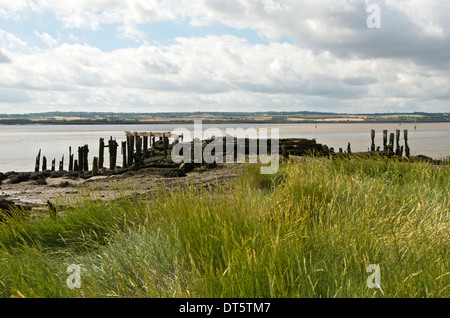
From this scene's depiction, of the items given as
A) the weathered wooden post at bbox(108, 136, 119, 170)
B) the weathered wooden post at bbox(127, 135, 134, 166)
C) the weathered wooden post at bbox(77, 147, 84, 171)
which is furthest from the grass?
the weathered wooden post at bbox(127, 135, 134, 166)

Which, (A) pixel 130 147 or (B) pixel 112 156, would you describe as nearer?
(B) pixel 112 156

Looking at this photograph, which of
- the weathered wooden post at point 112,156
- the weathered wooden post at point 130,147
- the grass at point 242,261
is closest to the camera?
the grass at point 242,261

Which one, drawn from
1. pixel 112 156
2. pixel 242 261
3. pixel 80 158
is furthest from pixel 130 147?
pixel 242 261

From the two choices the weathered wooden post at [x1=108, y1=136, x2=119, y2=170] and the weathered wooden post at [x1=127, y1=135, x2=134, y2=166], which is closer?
the weathered wooden post at [x1=108, y1=136, x2=119, y2=170]

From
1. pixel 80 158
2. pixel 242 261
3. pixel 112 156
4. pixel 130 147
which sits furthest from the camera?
pixel 130 147

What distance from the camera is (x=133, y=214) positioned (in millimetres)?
6062

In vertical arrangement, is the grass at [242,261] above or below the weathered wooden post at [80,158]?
above

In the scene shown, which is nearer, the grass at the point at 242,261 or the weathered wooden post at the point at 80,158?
the grass at the point at 242,261

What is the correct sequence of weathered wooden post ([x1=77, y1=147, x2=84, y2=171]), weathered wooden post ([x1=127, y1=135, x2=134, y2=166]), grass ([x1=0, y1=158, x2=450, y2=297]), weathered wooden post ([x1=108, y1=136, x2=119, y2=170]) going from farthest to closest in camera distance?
weathered wooden post ([x1=127, y1=135, x2=134, y2=166]), weathered wooden post ([x1=77, y1=147, x2=84, y2=171]), weathered wooden post ([x1=108, y1=136, x2=119, y2=170]), grass ([x1=0, y1=158, x2=450, y2=297])

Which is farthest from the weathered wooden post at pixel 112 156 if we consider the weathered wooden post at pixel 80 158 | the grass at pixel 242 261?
the grass at pixel 242 261

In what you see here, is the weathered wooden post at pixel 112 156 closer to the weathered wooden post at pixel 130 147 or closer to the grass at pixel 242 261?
the weathered wooden post at pixel 130 147

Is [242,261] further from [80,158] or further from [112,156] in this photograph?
[80,158]

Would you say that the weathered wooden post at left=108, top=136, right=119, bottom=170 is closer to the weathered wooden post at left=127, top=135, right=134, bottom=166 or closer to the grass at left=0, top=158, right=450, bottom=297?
the weathered wooden post at left=127, top=135, right=134, bottom=166
